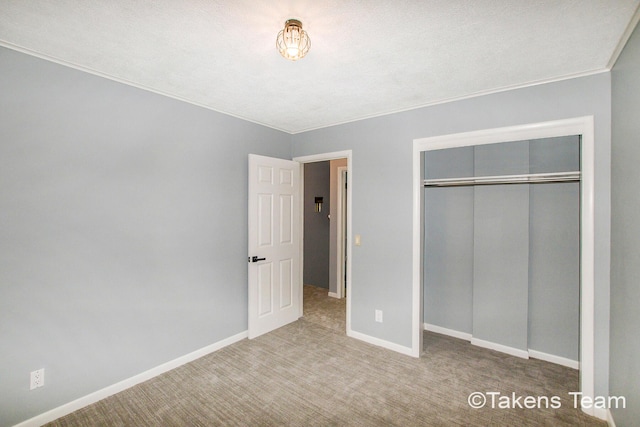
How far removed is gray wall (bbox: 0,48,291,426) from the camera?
197cm

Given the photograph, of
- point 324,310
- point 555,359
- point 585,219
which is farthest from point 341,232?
point 585,219

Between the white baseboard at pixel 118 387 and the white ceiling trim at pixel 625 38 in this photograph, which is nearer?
the white ceiling trim at pixel 625 38

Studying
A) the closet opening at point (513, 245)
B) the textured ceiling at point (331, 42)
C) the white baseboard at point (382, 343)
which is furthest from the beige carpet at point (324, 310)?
the textured ceiling at point (331, 42)

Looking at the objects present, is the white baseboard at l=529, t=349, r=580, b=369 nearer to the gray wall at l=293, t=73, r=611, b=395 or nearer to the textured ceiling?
the gray wall at l=293, t=73, r=611, b=395

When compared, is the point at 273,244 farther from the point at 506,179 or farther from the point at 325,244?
the point at 506,179

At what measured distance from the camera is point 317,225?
566 centimetres

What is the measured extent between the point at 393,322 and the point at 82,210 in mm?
2981

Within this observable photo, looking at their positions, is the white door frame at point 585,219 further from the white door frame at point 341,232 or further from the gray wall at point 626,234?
the white door frame at point 341,232

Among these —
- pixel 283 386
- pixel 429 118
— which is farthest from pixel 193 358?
pixel 429 118

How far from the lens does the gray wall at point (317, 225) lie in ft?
18.3

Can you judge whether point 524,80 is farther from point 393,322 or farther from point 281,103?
point 393,322

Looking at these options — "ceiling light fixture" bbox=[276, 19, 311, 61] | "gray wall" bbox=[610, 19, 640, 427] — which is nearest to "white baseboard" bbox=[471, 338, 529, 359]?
"gray wall" bbox=[610, 19, 640, 427]

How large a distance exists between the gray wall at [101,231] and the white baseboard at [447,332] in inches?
95.0

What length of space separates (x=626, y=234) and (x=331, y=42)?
83.4 inches
